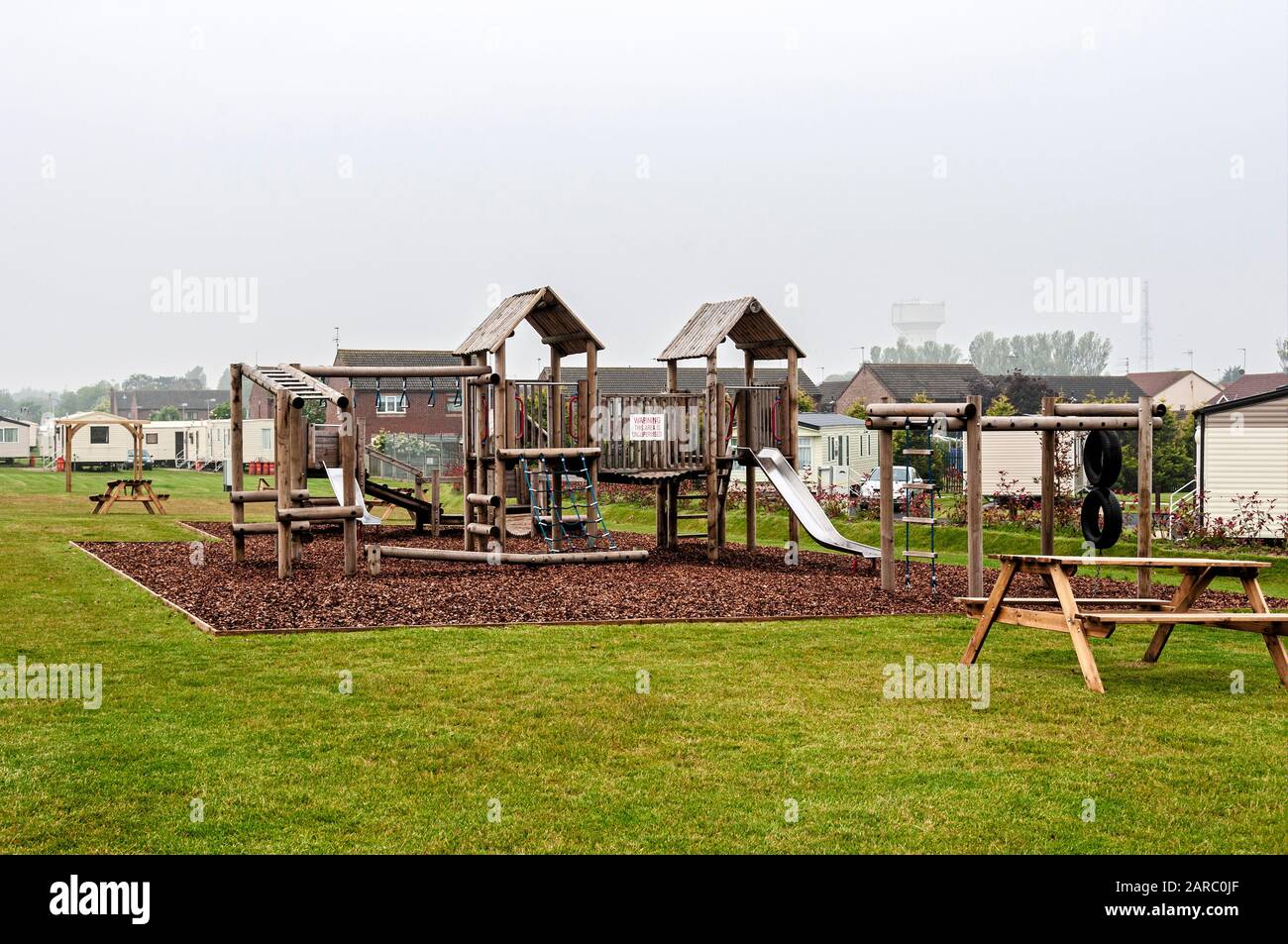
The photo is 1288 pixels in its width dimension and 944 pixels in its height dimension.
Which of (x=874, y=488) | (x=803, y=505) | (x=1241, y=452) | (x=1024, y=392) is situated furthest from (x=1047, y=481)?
(x=1024, y=392)

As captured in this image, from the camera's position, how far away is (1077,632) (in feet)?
33.2

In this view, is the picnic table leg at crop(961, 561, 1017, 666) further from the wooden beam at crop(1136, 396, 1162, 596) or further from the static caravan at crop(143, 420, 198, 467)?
the static caravan at crop(143, 420, 198, 467)

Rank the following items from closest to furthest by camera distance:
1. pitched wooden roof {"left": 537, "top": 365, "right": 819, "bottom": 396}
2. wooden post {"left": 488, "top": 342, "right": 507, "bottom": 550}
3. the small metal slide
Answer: the small metal slide < wooden post {"left": 488, "top": 342, "right": 507, "bottom": 550} < pitched wooden roof {"left": 537, "top": 365, "right": 819, "bottom": 396}

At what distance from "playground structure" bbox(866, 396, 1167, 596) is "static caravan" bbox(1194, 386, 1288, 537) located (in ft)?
41.5

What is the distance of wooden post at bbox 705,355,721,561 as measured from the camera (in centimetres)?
2195

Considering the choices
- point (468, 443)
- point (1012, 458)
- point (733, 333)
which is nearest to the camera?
point (468, 443)

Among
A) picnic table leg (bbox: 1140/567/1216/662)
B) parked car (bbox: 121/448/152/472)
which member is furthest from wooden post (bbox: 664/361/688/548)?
parked car (bbox: 121/448/152/472)

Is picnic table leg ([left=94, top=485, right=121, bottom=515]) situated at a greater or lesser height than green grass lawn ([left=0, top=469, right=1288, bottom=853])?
greater

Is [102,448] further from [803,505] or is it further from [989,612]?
[989,612]

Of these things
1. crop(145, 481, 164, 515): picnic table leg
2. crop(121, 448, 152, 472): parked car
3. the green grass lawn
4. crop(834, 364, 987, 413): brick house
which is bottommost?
the green grass lawn

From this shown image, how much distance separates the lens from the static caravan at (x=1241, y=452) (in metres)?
28.1

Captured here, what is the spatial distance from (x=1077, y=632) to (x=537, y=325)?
49.2 feet
